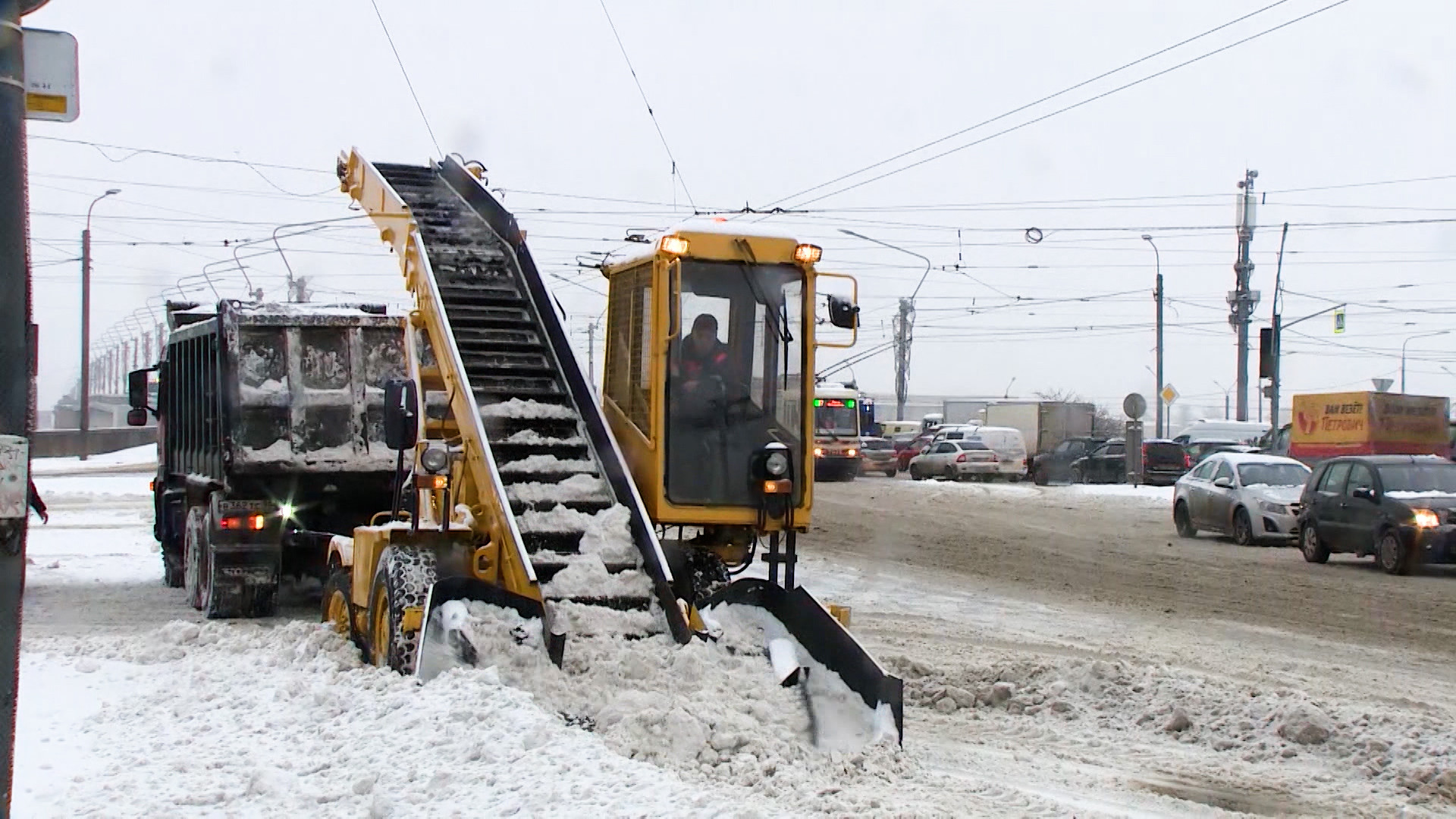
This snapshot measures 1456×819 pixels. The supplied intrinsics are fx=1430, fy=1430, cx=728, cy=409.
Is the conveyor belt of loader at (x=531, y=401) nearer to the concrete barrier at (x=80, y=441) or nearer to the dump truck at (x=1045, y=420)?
the concrete barrier at (x=80, y=441)

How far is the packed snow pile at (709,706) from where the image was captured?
6.38 m

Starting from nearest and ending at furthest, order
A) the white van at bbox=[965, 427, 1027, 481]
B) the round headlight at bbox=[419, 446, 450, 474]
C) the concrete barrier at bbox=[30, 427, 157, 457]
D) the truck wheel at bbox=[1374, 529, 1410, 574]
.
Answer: the round headlight at bbox=[419, 446, 450, 474]
the truck wheel at bbox=[1374, 529, 1410, 574]
the white van at bbox=[965, 427, 1027, 481]
the concrete barrier at bbox=[30, 427, 157, 457]

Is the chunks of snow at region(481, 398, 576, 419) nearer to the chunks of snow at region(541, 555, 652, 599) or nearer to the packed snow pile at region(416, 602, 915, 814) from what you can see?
the chunks of snow at region(541, 555, 652, 599)

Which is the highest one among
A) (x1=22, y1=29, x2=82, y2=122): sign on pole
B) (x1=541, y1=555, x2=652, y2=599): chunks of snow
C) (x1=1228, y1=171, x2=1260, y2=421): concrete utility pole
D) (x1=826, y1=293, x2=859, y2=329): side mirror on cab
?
(x1=1228, y1=171, x2=1260, y2=421): concrete utility pole

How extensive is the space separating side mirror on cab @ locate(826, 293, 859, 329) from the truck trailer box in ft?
85.9

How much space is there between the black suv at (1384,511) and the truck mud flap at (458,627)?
13.6 metres

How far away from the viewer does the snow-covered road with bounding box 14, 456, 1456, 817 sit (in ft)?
19.9

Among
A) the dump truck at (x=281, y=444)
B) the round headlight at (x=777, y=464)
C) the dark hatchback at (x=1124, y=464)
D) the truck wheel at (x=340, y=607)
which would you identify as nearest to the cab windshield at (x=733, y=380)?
the round headlight at (x=777, y=464)

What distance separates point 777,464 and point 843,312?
100 cm

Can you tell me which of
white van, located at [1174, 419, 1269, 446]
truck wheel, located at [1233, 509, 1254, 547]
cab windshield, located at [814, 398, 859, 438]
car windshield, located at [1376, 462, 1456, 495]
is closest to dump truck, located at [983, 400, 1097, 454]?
white van, located at [1174, 419, 1269, 446]

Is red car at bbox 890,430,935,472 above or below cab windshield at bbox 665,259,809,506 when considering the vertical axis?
below

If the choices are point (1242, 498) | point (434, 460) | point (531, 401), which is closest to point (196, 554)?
point (531, 401)

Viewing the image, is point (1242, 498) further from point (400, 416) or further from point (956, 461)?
point (956, 461)

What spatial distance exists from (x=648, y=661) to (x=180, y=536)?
9.87 metres
